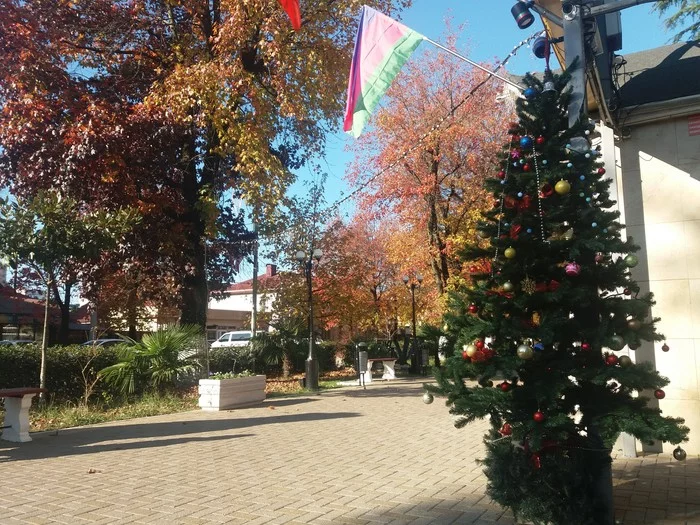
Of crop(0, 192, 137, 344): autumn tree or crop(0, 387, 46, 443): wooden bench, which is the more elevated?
crop(0, 192, 137, 344): autumn tree

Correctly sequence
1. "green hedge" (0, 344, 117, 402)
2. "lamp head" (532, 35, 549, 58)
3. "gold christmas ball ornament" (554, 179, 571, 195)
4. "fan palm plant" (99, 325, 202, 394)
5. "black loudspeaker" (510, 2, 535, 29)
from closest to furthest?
1. "gold christmas ball ornament" (554, 179, 571, 195)
2. "black loudspeaker" (510, 2, 535, 29)
3. "lamp head" (532, 35, 549, 58)
4. "green hedge" (0, 344, 117, 402)
5. "fan palm plant" (99, 325, 202, 394)

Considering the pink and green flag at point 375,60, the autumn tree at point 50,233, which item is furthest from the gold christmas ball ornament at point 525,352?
the autumn tree at point 50,233

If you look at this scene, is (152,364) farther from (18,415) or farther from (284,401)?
(18,415)

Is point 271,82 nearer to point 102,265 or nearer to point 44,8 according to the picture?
point 44,8

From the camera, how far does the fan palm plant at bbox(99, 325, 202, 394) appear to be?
12883 millimetres

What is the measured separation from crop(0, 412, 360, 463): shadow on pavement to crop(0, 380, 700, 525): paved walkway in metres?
0.02

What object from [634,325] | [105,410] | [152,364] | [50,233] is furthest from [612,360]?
[152,364]

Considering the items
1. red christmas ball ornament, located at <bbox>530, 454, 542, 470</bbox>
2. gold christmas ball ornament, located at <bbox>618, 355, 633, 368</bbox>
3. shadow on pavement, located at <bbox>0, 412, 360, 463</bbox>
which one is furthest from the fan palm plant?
gold christmas ball ornament, located at <bbox>618, 355, 633, 368</bbox>

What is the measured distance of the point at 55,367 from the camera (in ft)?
40.3

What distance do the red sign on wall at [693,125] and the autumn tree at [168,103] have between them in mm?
9003

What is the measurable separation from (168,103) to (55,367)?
20.3ft

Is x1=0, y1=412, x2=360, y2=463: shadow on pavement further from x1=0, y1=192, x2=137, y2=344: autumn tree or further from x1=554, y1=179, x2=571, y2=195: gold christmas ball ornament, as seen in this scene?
x1=554, y1=179, x2=571, y2=195: gold christmas ball ornament

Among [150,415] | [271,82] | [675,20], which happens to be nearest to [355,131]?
[150,415]

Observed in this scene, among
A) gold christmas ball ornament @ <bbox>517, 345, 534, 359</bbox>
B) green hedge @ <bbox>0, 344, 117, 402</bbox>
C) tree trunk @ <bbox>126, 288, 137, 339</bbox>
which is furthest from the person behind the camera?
tree trunk @ <bbox>126, 288, 137, 339</bbox>
